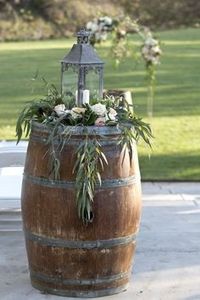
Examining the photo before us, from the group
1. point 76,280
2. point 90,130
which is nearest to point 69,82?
point 90,130

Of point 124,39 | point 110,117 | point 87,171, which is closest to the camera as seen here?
point 87,171

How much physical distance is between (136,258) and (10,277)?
0.96 m

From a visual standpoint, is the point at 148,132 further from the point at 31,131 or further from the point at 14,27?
the point at 14,27

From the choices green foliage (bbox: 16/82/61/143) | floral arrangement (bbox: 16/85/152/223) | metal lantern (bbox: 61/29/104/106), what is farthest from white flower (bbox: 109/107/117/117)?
green foliage (bbox: 16/82/61/143)

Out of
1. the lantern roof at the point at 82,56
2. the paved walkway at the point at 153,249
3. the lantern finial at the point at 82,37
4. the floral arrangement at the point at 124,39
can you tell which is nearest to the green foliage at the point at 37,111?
the lantern roof at the point at 82,56

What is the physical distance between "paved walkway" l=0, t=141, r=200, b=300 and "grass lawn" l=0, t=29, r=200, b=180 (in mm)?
612

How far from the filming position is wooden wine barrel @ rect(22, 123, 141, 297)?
191 inches

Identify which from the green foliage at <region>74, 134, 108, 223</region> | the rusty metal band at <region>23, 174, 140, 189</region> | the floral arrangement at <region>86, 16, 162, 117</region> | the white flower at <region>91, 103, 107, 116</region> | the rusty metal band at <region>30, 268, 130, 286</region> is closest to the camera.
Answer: the green foliage at <region>74, 134, 108, 223</region>

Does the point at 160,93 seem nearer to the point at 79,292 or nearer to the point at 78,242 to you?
the point at 79,292

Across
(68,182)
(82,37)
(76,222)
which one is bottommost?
(76,222)

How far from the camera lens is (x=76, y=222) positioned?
4852mm

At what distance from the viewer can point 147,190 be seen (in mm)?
8141

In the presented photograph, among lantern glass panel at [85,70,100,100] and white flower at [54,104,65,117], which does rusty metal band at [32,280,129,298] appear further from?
lantern glass panel at [85,70,100,100]

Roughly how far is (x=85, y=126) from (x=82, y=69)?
1.97 feet
